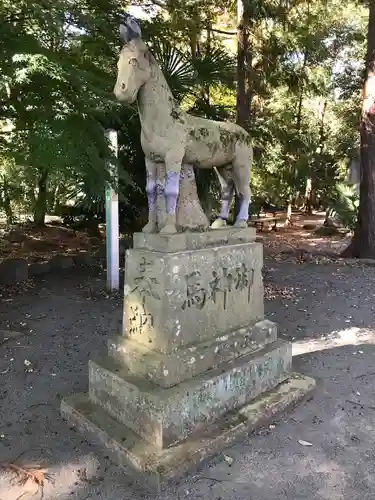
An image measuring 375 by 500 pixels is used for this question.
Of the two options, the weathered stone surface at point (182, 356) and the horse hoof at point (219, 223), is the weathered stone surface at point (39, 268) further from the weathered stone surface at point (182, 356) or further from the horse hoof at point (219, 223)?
the horse hoof at point (219, 223)

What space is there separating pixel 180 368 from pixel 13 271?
13.6 ft

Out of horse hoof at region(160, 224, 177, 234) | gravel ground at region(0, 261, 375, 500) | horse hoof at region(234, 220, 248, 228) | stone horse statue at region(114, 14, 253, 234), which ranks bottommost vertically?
gravel ground at region(0, 261, 375, 500)

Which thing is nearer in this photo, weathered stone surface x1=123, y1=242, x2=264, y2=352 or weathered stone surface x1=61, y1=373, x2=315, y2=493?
weathered stone surface x1=61, y1=373, x2=315, y2=493

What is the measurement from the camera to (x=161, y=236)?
100 inches

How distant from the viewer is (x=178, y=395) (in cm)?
239

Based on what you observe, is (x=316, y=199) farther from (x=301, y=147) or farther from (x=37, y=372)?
(x=37, y=372)

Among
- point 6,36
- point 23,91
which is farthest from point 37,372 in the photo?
point 6,36

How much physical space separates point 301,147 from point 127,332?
1293 cm

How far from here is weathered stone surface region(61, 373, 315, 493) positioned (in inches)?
86.7

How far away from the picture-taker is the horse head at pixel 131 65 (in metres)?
2.38

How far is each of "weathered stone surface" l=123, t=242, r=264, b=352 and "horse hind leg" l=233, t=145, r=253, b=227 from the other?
23 centimetres

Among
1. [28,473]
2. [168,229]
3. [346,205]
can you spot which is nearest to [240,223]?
[168,229]

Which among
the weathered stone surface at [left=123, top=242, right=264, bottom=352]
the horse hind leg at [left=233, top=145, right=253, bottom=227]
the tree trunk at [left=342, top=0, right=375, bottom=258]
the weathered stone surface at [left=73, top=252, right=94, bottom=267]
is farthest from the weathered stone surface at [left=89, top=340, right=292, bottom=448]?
the tree trunk at [left=342, top=0, right=375, bottom=258]

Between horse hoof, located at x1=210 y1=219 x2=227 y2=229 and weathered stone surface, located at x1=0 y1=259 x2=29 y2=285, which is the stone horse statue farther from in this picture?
weathered stone surface, located at x1=0 y1=259 x2=29 y2=285
